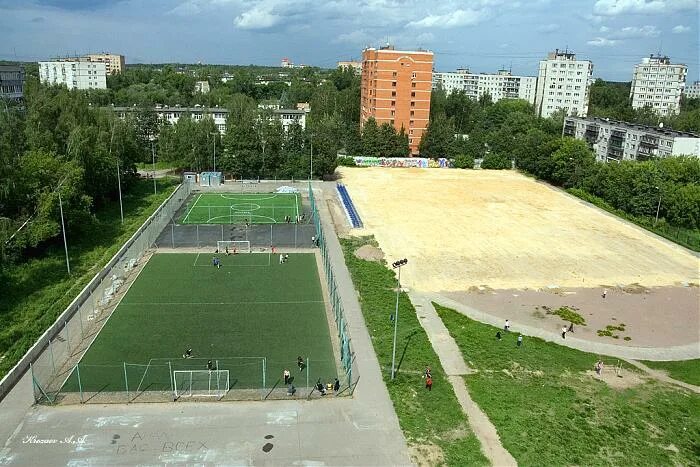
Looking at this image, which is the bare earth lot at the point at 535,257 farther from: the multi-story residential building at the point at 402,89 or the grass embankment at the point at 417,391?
the multi-story residential building at the point at 402,89

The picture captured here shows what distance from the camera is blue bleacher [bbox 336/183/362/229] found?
161 feet

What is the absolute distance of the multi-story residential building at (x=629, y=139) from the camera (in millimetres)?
65938

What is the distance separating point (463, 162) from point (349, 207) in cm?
3339

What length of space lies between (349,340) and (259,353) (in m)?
4.32

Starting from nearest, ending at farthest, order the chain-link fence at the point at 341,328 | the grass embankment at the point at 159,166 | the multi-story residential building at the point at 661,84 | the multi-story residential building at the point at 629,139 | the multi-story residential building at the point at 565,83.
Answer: the chain-link fence at the point at 341,328 < the multi-story residential building at the point at 629,139 < the grass embankment at the point at 159,166 < the multi-story residential building at the point at 565,83 < the multi-story residential building at the point at 661,84

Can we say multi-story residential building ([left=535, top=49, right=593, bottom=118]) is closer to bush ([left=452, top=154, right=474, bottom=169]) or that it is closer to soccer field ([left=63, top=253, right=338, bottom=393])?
bush ([left=452, top=154, right=474, bottom=169])

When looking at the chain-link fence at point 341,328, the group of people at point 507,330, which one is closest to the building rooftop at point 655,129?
the group of people at point 507,330

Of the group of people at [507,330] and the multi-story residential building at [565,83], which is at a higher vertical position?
the multi-story residential building at [565,83]

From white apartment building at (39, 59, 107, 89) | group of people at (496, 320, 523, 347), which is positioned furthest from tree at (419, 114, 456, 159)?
white apartment building at (39, 59, 107, 89)

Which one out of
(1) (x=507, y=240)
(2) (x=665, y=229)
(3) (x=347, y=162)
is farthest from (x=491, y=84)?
(1) (x=507, y=240)

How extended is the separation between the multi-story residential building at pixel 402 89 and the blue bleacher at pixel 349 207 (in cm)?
2984

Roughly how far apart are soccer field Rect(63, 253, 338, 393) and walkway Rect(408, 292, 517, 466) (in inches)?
205

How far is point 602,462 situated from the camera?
61.8 ft

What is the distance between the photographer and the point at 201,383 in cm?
2247
